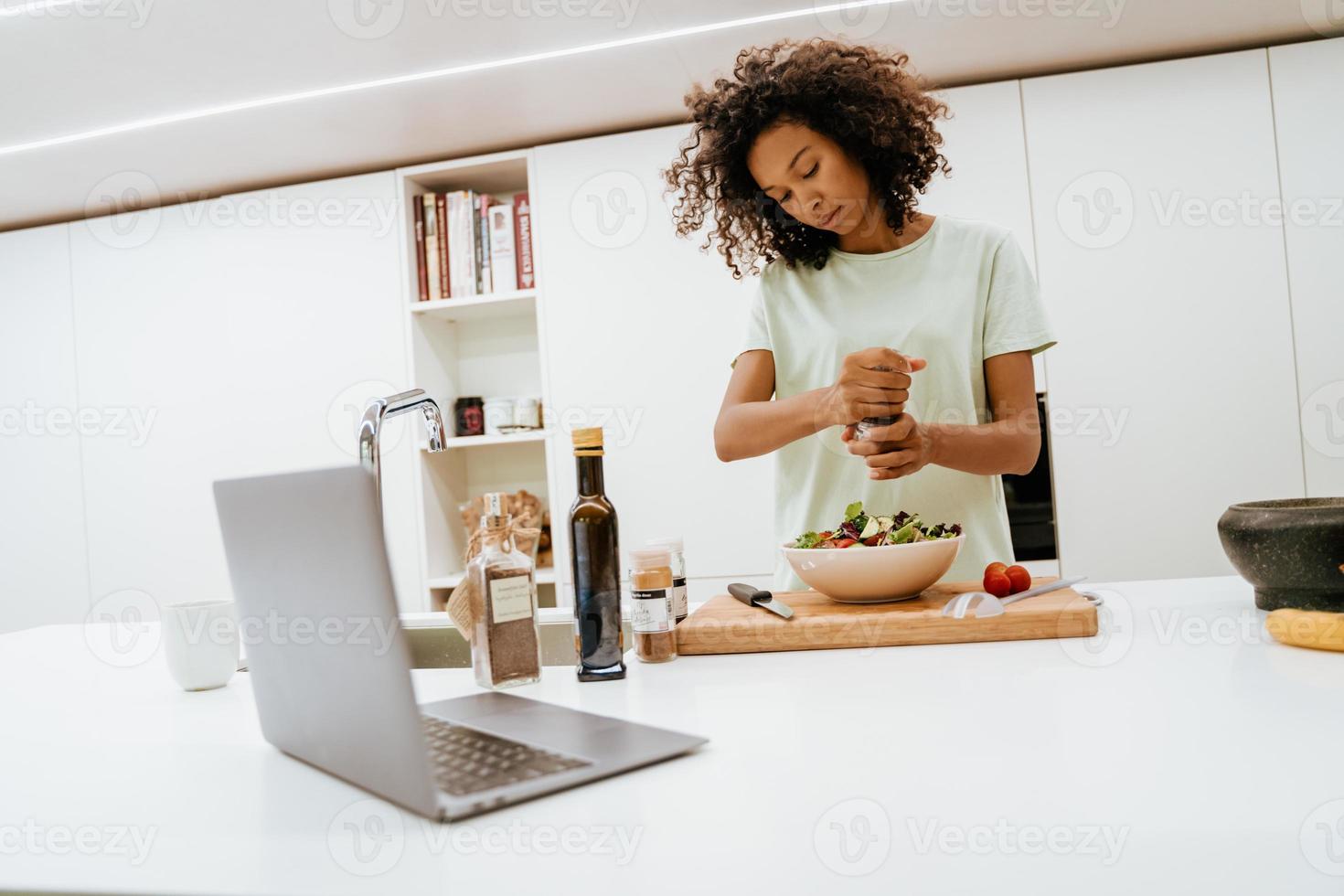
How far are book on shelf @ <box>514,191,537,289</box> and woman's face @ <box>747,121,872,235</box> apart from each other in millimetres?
1394

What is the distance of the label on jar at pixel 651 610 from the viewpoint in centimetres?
105

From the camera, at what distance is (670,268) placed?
2666 mm

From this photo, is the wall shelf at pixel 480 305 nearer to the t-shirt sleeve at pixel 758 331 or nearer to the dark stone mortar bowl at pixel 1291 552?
the t-shirt sleeve at pixel 758 331

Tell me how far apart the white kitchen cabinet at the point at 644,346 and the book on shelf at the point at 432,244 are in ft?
1.20

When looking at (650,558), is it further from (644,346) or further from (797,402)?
(644,346)

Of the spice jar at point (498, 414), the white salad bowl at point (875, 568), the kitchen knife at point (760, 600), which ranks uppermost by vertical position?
the spice jar at point (498, 414)

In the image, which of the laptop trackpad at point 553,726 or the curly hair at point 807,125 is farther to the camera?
the curly hair at point 807,125

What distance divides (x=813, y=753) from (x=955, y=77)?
219 centimetres

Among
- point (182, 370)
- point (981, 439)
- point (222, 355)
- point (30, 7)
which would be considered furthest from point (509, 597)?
point (182, 370)

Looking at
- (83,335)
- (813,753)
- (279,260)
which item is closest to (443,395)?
(279,260)

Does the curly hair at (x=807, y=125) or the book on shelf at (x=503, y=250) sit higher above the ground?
the book on shelf at (x=503, y=250)

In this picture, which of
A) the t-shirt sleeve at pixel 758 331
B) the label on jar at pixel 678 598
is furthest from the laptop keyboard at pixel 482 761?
the t-shirt sleeve at pixel 758 331

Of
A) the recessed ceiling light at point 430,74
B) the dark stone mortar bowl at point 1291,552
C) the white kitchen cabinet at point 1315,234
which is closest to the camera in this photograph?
the dark stone mortar bowl at point 1291,552

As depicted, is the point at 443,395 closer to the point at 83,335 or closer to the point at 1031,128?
the point at 83,335
